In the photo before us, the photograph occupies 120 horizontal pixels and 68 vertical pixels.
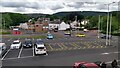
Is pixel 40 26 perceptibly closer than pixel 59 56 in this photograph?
No

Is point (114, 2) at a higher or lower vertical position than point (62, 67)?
higher

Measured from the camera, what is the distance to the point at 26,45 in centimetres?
3753

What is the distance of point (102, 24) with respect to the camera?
80562mm

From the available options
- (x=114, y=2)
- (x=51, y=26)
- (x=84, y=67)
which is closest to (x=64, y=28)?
(x=51, y=26)

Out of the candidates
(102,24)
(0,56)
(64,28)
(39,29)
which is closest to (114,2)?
(0,56)

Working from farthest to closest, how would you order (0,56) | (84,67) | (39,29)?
1. (39,29)
2. (0,56)
3. (84,67)

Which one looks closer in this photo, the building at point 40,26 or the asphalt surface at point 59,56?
the asphalt surface at point 59,56

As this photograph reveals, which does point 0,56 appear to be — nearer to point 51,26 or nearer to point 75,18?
point 51,26

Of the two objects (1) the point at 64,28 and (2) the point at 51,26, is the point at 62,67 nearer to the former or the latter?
(1) the point at 64,28

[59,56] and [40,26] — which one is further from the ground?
[40,26]

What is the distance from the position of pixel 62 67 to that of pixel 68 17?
154 metres

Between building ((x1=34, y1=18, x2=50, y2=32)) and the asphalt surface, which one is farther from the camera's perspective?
building ((x1=34, y1=18, x2=50, y2=32))

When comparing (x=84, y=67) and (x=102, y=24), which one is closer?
(x=84, y=67)

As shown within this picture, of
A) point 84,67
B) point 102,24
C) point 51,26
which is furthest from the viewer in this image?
point 51,26
